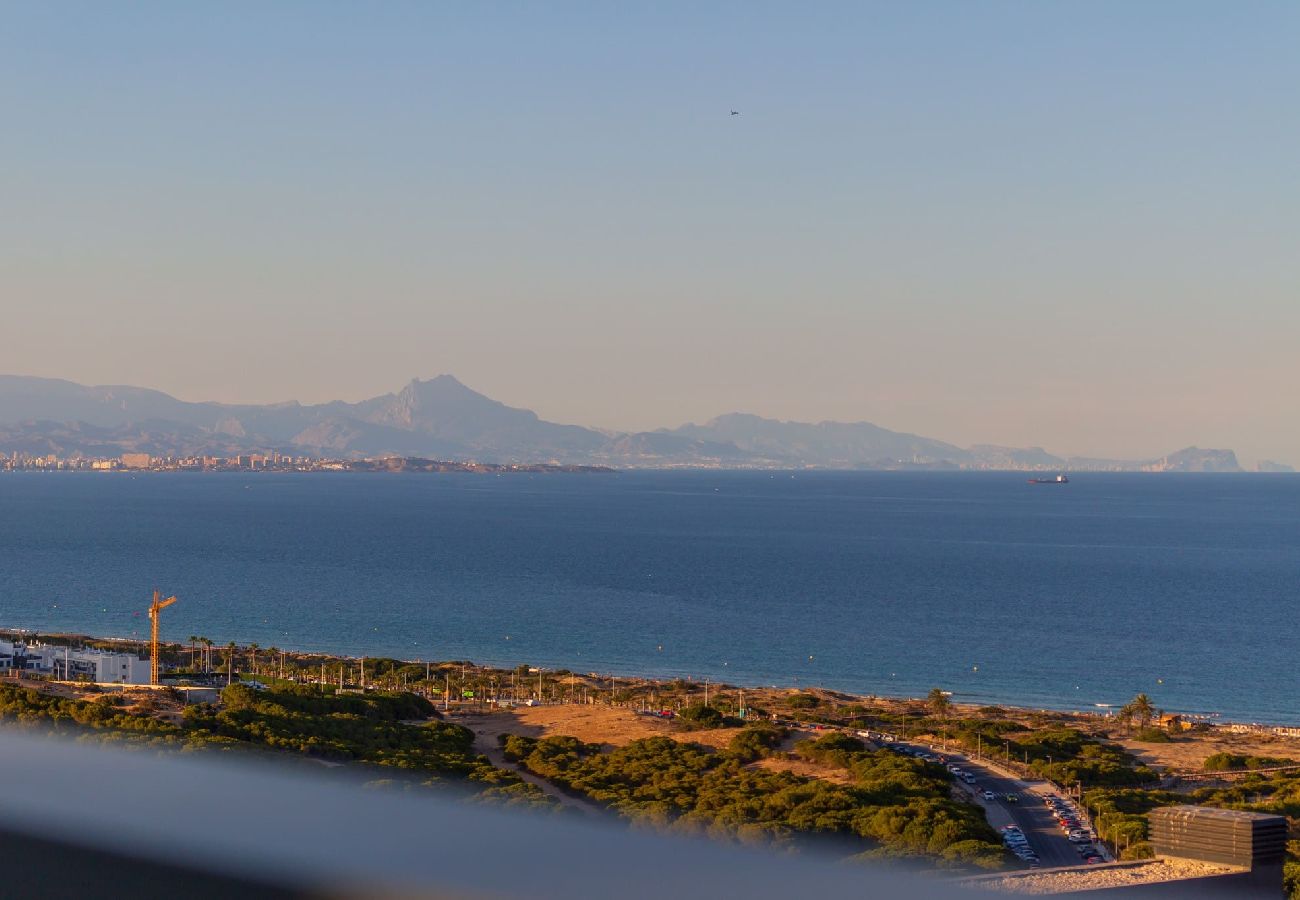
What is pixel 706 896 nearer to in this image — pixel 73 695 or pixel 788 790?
pixel 788 790

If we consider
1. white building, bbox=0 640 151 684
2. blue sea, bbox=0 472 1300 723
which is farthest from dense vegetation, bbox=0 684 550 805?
blue sea, bbox=0 472 1300 723

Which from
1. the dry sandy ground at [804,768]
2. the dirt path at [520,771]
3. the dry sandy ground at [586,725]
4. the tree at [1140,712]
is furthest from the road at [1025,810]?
the tree at [1140,712]

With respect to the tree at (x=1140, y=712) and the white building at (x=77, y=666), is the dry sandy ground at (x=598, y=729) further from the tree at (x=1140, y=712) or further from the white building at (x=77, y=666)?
the tree at (x=1140, y=712)

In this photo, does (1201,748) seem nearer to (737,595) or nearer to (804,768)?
(804,768)

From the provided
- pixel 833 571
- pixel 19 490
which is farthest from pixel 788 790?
pixel 19 490

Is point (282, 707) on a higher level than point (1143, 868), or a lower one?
lower

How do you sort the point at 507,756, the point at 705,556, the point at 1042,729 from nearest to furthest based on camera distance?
Answer: the point at 507,756
the point at 1042,729
the point at 705,556
